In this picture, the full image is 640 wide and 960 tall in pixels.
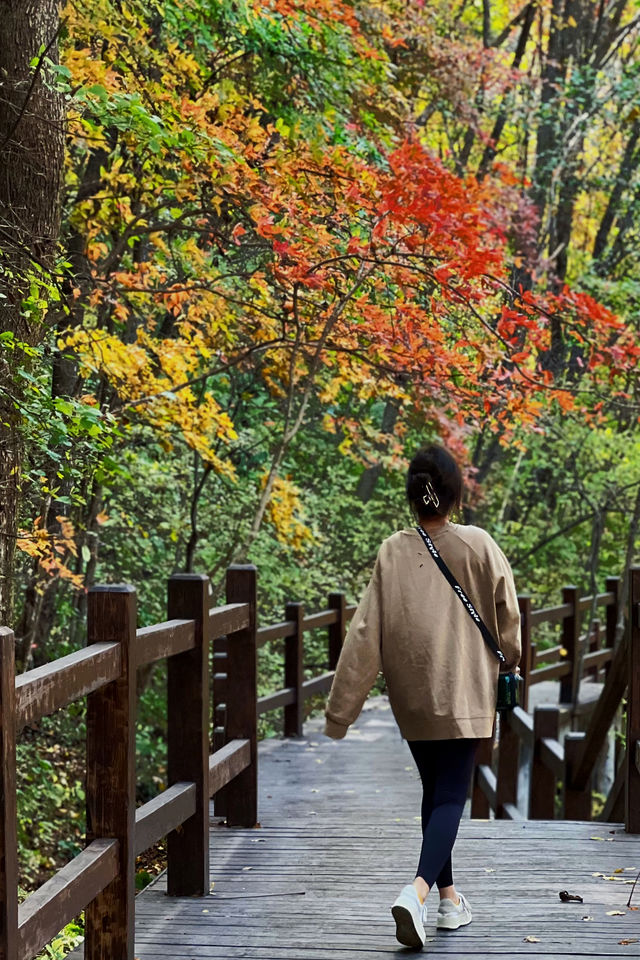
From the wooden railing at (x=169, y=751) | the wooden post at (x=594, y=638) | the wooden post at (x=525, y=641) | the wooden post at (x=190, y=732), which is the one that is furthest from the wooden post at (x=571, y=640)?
the wooden post at (x=190, y=732)

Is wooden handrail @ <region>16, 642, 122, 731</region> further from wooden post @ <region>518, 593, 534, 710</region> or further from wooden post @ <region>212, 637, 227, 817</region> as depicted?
wooden post @ <region>518, 593, 534, 710</region>

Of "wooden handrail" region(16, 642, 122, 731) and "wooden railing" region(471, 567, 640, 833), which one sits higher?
"wooden handrail" region(16, 642, 122, 731)

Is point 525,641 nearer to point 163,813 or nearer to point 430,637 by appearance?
point 430,637

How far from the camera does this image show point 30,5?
5.50 metres

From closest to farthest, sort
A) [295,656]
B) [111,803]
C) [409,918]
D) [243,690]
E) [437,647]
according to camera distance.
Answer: [111,803] < [409,918] < [437,647] < [243,690] < [295,656]

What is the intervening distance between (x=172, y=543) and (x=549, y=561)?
7581mm

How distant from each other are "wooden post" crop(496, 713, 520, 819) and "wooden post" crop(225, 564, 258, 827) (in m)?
2.66

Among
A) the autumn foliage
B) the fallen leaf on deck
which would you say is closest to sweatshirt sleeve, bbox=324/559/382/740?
the fallen leaf on deck

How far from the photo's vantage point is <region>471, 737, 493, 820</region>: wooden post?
31.2 feet

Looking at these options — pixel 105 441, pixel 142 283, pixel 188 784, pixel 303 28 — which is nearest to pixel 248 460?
pixel 142 283

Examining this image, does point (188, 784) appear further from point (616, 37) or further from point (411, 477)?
point (616, 37)

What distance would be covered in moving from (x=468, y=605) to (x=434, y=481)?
0.47 m

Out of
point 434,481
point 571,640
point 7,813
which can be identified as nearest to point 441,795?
point 434,481

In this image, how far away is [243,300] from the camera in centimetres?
895
